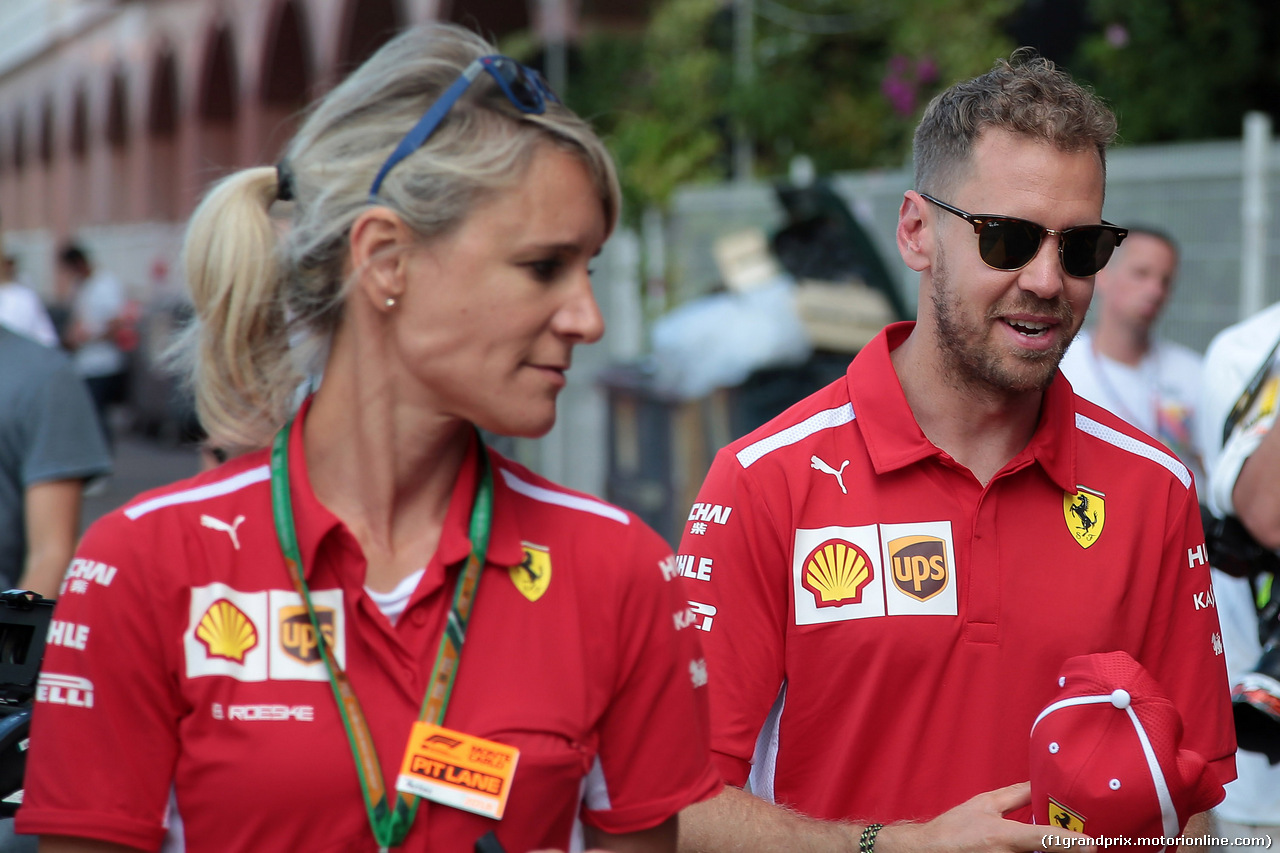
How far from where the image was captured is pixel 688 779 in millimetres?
2029

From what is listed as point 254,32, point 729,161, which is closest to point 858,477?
point 729,161

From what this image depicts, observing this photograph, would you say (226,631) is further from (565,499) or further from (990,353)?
(990,353)

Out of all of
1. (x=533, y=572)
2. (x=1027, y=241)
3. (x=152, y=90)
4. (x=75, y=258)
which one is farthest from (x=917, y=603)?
(x=152, y=90)

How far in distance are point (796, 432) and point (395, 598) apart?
953mm

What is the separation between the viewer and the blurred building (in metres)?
20.4

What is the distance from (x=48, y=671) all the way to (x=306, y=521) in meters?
0.37

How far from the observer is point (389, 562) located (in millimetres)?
2000

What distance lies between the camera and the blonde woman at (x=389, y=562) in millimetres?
1824

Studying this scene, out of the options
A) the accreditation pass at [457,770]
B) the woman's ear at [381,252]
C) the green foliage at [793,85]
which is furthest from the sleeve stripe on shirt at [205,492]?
the green foliage at [793,85]

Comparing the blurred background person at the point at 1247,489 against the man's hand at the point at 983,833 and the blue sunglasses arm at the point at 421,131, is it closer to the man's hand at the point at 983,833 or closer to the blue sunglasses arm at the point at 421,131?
the man's hand at the point at 983,833

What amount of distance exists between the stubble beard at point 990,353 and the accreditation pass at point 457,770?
1.18m

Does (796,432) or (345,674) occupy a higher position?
(796,432)

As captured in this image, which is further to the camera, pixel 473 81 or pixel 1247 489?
pixel 1247 489

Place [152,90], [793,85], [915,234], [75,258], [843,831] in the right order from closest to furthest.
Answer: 1. [843,831]
2. [915,234]
3. [793,85]
4. [75,258]
5. [152,90]
